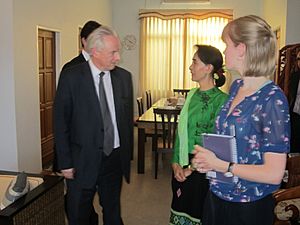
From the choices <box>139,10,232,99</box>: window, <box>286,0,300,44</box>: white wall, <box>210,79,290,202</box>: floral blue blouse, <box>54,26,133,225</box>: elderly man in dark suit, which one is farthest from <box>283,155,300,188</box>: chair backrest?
<box>139,10,232,99</box>: window

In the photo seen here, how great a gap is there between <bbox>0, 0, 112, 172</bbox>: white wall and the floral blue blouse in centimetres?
328

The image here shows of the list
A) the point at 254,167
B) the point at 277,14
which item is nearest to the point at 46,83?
the point at 277,14

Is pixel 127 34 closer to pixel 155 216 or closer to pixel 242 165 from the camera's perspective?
pixel 155 216

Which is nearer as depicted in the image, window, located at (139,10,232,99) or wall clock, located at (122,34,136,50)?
window, located at (139,10,232,99)

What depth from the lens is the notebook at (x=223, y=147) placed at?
1235 mm

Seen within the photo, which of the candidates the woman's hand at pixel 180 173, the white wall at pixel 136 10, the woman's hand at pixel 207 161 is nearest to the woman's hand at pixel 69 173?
the woman's hand at pixel 180 173

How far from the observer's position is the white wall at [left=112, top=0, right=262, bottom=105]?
25.1 feet

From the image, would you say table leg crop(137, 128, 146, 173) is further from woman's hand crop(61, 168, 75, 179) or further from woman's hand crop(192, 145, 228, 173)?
woman's hand crop(192, 145, 228, 173)

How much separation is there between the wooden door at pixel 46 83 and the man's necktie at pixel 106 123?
3.00 m

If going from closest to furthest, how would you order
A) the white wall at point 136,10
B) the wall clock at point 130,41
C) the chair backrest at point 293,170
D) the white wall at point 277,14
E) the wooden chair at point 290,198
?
the wooden chair at point 290,198, the chair backrest at point 293,170, the white wall at point 277,14, the white wall at point 136,10, the wall clock at point 130,41

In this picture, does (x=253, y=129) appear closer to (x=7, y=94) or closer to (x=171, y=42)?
(x=7, y=94)

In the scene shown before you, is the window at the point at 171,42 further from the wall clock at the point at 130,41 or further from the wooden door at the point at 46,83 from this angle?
the wooden door at the point at 46,83

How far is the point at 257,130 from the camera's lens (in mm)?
1212

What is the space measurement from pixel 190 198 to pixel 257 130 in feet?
3.46
